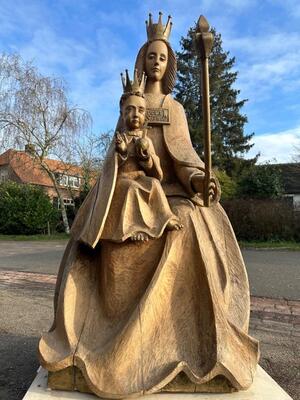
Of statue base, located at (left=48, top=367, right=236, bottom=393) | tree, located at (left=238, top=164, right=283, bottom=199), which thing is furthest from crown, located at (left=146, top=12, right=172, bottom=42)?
tree, located at (left=238, top=164, right=283, bottom=199)

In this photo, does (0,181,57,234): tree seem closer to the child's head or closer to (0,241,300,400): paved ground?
(0,241,300,400): paved ground

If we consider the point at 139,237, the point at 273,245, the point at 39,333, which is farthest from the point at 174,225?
the point at 273,245

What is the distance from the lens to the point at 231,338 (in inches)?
104

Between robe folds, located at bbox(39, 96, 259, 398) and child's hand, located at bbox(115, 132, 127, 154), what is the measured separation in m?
0.09

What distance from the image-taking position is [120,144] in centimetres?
284

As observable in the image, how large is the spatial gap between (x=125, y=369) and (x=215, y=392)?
57cm

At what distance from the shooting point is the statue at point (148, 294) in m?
2.53

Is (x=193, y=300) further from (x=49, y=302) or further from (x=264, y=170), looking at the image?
(x=264, y=170)

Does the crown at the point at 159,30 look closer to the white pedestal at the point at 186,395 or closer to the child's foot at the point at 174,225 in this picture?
the child's foot at the point at 174,225

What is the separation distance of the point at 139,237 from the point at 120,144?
651 mm

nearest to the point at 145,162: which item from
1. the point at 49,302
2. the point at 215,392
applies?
the point at 215,392

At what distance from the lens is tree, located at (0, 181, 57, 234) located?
79.2 feet

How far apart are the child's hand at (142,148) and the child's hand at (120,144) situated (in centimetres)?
8

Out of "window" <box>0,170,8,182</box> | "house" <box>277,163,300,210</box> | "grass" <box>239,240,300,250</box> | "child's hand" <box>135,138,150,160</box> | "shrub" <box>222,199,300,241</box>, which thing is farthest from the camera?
"house" <box>277,163,300,210</box>
